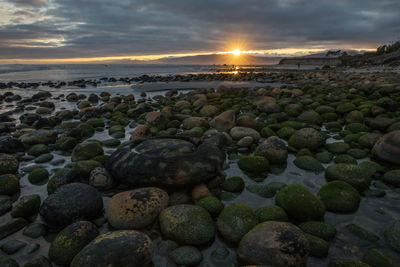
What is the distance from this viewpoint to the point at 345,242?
265cm

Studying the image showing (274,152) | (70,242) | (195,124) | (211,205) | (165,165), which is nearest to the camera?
(70,242)

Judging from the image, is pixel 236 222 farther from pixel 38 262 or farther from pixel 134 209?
pixel 38 262

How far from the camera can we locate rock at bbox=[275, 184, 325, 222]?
296 cm

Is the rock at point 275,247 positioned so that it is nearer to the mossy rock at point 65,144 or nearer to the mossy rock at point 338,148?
the mossy rock at point 338,148

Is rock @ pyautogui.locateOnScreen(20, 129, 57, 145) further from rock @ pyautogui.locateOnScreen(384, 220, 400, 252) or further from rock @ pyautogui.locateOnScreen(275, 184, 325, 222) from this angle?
rock @ pyautogui.locateOnScreen(384, 220, 400, 252)

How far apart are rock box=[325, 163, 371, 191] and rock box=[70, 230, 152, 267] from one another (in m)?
3.05

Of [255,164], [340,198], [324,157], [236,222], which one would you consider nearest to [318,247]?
[236,222]

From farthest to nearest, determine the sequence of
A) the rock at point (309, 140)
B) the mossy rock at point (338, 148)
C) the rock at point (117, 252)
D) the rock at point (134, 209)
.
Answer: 1. the rock at point (309, 140)
2. the mossy rock at point (338, 148)
3. the rock at point (134, 209)
4. the rock at point (117, 252)

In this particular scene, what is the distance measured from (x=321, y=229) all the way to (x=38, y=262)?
117 inches

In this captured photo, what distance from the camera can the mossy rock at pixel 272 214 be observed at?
290cm

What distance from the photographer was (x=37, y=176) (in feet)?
13.8

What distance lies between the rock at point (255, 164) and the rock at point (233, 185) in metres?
0.59

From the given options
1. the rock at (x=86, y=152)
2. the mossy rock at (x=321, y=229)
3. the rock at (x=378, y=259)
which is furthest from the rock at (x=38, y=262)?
the rock at (x=378, y=259)

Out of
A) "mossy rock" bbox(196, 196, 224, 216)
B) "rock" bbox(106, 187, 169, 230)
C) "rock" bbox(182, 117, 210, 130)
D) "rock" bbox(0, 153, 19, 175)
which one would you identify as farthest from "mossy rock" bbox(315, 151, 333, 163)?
"rock" bbox(0, 153, 19, 175)
